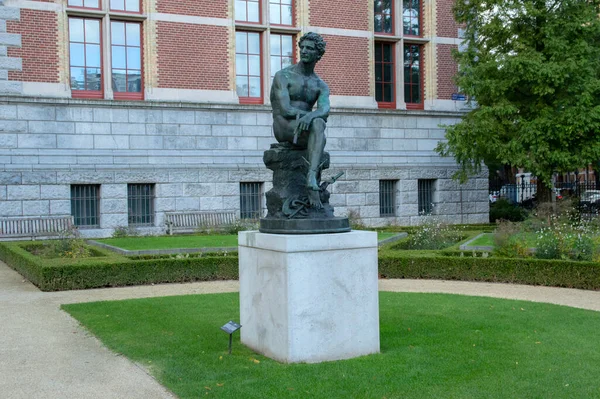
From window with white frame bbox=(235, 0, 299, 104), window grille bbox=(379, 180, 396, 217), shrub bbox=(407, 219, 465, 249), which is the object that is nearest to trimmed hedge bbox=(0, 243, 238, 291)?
shrub bbox=(407, 219, 465, 249)

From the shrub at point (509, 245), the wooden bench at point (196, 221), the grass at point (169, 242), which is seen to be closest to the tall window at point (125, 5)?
the wooden bench at point (196, 221)

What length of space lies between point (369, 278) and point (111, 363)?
2.77 m

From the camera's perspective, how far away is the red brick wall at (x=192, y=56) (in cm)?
2102

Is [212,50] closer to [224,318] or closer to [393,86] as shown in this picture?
[393,86]

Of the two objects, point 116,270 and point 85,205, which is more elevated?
point 85,205

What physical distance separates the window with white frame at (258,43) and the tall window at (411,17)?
176 inches

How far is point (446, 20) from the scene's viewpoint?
25547mm

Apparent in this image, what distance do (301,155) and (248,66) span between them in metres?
15.5

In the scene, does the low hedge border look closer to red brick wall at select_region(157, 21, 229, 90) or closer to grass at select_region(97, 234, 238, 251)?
grass at select_region(97, 234, 238, 251)

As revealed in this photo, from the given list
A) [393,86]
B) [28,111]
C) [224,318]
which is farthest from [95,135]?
[224,318]

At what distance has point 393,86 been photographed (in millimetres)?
24984

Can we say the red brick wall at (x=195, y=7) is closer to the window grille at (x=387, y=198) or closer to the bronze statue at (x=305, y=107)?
the window grille at (x=387, y=198)

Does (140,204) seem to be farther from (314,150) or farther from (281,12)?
(314,150)

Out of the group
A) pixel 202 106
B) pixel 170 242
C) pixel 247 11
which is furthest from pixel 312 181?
pixel 247 11
